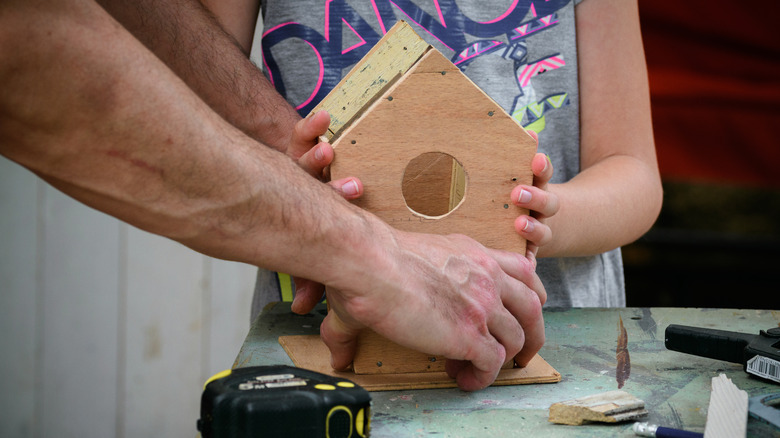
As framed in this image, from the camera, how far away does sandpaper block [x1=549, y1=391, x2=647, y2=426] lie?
75 cm

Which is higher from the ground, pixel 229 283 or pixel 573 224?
pixel 573 224

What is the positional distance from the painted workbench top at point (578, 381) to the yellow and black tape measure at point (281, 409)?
9 cm

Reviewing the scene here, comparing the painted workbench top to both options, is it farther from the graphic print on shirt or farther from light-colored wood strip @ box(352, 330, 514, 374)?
the graphic print on shirt

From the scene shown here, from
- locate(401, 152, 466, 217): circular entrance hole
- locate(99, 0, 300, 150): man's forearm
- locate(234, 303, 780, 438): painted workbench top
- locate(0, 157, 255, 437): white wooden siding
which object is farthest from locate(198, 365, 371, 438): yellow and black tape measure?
locate(0, 157, 255, 437): white wooden siding

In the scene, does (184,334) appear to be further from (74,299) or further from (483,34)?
(483,34)

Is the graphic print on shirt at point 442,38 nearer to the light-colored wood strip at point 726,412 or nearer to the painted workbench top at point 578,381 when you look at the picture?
the painted workbench top at point 578,381

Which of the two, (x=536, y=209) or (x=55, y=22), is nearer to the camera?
(x=55, y=22)

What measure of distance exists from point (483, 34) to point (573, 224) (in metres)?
0.40

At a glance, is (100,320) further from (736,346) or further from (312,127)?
(736,346)

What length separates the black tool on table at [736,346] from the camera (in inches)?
34.5

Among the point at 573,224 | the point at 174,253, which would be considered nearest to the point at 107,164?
the point at 573,224

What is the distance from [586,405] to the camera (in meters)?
0.76

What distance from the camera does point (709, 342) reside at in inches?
37.5

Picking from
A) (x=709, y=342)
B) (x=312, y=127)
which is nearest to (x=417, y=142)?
(x=312, y=127)
